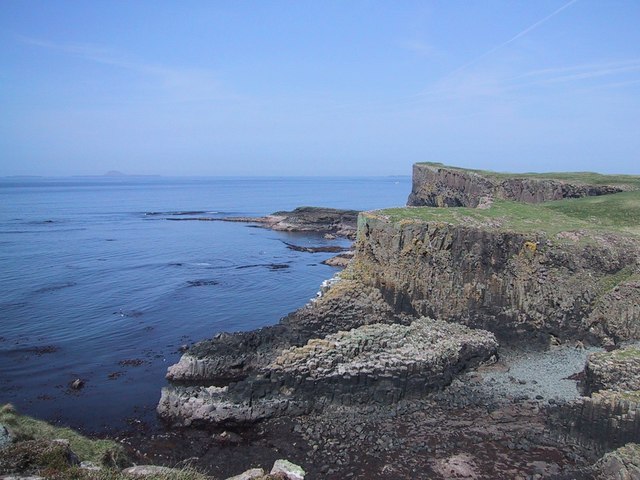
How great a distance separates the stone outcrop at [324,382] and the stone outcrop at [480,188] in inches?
954

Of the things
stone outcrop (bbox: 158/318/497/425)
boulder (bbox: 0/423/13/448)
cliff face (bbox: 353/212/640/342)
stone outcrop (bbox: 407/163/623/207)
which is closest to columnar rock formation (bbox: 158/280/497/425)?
stone outcrop (bbox: 158/318/497/425)

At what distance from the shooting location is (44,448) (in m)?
10.6

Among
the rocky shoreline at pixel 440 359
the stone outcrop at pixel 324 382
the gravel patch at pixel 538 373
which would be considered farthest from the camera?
the gravel patch at pixel 538 373

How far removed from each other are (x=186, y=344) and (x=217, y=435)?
11.5m

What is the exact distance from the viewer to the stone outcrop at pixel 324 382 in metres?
20.4

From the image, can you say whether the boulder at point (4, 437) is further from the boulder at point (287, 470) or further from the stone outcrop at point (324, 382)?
the stone outcrop at point (324, 382)

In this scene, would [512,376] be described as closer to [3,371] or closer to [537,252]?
[537,252]

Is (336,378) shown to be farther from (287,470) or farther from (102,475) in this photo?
(102,475)

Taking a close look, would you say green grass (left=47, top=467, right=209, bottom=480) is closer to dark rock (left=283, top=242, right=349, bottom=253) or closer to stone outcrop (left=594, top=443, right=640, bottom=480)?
stone outcrop (left=594, top=443, right=640, bottom=480)

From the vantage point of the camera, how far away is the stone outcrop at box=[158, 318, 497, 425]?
803 inches

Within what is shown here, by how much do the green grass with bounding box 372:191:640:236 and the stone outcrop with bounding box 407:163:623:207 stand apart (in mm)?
8836

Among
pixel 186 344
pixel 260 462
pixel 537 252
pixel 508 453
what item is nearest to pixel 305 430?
pixel 260 462

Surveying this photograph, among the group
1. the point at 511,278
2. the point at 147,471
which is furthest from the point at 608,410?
the point at 147,471

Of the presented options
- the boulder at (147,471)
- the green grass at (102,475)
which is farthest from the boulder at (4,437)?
the boulder at (147,471)
